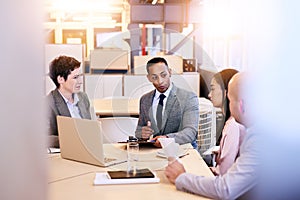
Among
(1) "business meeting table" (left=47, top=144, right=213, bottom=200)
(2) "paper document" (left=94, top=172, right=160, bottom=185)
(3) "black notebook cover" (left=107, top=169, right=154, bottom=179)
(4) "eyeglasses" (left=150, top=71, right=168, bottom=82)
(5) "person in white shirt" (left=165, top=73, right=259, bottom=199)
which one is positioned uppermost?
(4) "eyeglasses" (left=150, top=71, right=168, bottom=82)

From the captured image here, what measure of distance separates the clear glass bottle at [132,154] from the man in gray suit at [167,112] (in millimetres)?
74

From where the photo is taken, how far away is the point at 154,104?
2.04m

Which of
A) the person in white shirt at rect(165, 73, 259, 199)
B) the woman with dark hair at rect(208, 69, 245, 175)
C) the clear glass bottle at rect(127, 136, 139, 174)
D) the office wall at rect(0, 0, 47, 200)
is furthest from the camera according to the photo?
the clear glass bottle at rect(127, 136, 139, 174)

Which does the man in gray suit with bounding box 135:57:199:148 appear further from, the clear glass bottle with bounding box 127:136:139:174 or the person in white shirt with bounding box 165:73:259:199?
the person in white shirt with bounding box 165:73:259:199

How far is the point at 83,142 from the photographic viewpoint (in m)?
1.57

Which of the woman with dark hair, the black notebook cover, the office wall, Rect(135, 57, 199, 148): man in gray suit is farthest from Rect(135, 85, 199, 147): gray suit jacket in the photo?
the office wall

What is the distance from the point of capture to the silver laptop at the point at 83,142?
152cm

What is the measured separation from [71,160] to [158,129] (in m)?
0.50

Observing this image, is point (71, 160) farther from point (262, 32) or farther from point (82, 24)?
point (82, 24)

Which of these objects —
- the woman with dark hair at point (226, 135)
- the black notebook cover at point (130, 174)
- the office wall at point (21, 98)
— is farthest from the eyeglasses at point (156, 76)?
the office wall at point (21, 98)

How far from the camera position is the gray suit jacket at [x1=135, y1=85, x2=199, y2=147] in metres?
1.99

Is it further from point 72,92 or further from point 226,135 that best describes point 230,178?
point 72,92

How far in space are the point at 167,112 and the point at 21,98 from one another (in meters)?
1.58

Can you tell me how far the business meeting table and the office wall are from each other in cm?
54
